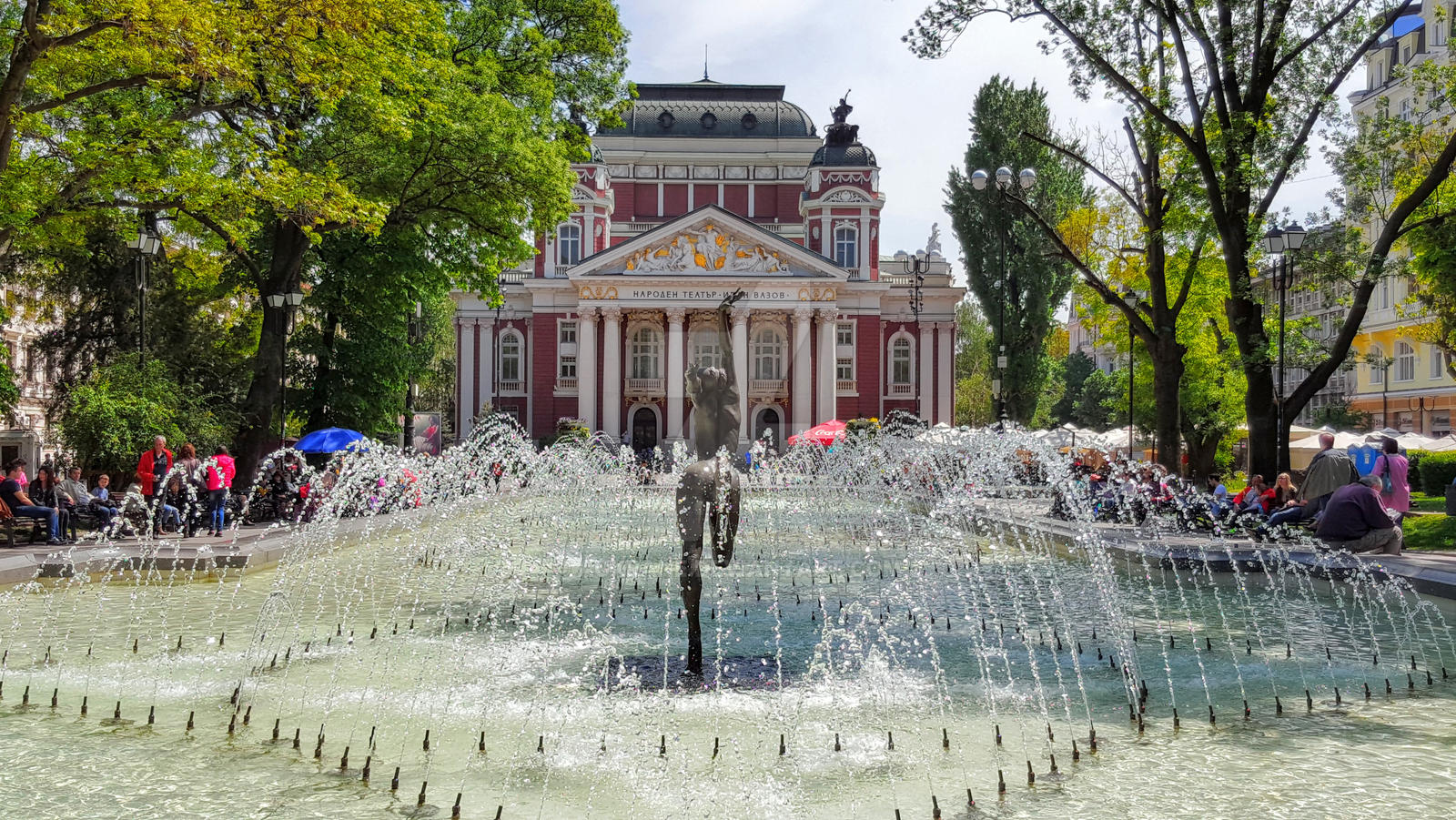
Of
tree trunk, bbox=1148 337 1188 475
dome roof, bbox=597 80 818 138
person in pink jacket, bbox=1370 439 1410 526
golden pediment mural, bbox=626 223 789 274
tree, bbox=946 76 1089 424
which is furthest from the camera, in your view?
dome roof, bbox=597 80 818 138

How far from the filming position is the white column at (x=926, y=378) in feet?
171

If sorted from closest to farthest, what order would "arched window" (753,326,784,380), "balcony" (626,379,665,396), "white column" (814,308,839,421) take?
"white column" (814,308,839,421), "balcony" (626,379,665,396), "arched window" (753,326,784,380)

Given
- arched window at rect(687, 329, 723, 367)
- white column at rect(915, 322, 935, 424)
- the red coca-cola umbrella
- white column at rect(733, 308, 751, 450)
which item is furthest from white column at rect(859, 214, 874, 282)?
the red coca-cola umbrella

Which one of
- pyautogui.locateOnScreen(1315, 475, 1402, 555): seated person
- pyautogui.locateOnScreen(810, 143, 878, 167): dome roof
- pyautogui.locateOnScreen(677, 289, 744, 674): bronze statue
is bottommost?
pyautogui.locateOnScreen(1315, 475, 1402, 555): seated person

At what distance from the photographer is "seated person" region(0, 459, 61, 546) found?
45.3ft

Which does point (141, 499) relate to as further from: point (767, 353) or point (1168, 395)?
point (767, 353)

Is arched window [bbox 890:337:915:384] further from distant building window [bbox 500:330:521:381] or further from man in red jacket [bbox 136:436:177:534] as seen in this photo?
man in red jacket [bbox 136:436:177:534]

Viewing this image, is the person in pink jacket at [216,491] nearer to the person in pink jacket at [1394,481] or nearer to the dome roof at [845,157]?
the person in pink jacket at [1394,481]

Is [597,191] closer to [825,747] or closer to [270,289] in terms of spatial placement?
[270,289]

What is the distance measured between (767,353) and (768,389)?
1.99 m

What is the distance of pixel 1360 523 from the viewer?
11.8 m

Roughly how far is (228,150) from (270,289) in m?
3.75

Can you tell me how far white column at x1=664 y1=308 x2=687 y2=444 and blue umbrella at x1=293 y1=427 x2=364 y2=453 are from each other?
1139 inches

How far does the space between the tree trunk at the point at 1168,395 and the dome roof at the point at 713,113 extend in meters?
41.5
